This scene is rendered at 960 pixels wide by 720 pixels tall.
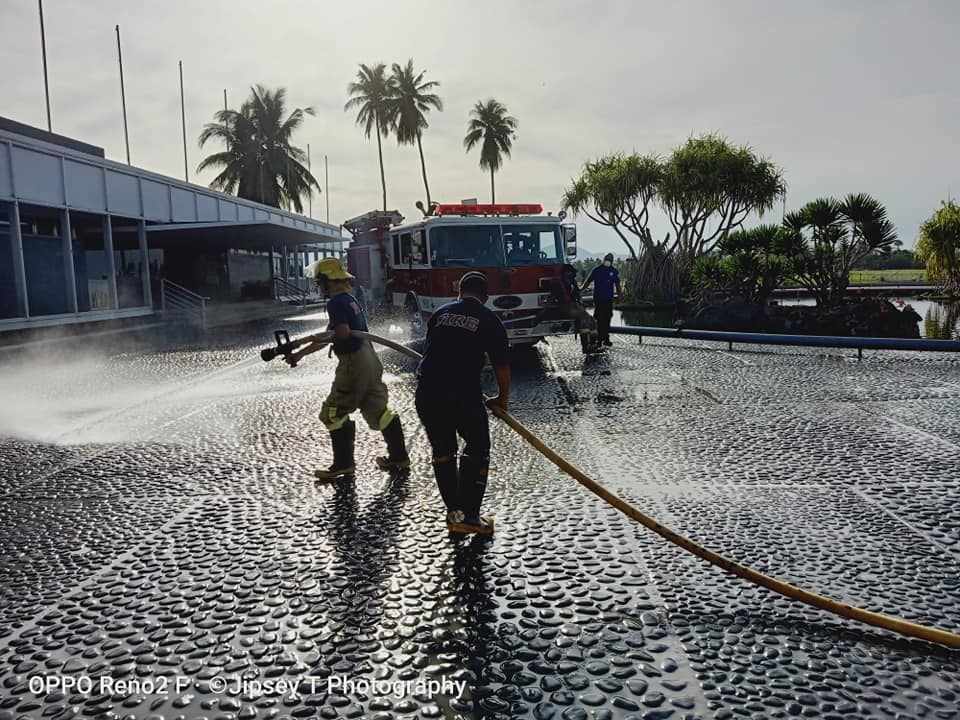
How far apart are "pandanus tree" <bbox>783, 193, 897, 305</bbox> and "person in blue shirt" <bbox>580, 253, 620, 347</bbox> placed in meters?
10.4

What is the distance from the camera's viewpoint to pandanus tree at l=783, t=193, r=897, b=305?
2036 centimetres

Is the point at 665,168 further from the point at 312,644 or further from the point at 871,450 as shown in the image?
the point at 312,644

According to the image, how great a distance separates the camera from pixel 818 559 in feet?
12.4

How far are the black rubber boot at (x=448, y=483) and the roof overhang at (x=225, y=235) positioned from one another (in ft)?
72.0

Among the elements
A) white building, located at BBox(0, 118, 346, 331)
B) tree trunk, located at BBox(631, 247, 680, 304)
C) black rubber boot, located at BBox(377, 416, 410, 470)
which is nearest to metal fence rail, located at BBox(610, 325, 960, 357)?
black rubber boot, located at BBox(377, 416, 410, 470)

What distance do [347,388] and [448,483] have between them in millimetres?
1579

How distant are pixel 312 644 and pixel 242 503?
2.15m

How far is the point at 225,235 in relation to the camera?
95.9ft

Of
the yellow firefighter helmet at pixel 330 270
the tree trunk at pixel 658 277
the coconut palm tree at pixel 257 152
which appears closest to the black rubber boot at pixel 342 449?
the yellow firefighter helmet at pixel 330 270

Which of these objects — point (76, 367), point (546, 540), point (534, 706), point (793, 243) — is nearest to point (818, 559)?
point (546, 540)

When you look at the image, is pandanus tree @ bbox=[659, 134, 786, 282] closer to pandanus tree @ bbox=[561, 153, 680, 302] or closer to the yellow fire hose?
pandanus tree @ bbox=[561, 153, 680, 302]

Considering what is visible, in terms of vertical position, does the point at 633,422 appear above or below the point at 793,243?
below

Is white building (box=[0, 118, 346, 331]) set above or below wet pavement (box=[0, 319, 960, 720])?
above

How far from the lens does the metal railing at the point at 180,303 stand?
90.4 feet
